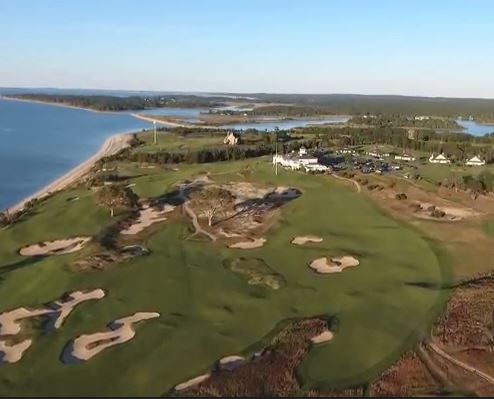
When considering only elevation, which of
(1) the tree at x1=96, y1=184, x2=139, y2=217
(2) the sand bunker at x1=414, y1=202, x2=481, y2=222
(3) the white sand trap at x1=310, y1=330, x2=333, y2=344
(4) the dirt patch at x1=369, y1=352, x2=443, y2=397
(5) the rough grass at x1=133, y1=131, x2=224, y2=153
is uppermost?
(1) the tree at x1=96, y1=184, x2=139, y2=217

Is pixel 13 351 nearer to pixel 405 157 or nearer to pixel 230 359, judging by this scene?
pixel 230 359

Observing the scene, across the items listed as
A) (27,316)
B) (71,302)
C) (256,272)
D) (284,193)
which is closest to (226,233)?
(256,272)

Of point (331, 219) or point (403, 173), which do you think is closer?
point (331, 219)

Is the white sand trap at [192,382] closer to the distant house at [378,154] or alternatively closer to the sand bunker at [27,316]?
the sand bunker at [27,316]

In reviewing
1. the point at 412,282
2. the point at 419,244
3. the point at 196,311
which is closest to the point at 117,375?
the point at 196,311

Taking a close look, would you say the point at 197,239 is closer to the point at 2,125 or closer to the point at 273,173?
the point at 273,173

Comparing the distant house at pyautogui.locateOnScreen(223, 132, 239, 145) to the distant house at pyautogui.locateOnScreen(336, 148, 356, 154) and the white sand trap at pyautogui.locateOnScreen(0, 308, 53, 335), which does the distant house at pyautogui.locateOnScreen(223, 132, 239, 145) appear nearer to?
the distant house at pyautogui.locateOnScreen(336, 148, 356, 154)

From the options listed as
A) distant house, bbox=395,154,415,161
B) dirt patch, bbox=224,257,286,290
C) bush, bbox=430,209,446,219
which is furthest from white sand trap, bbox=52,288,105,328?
distant house, bbox=395,154,415,161
